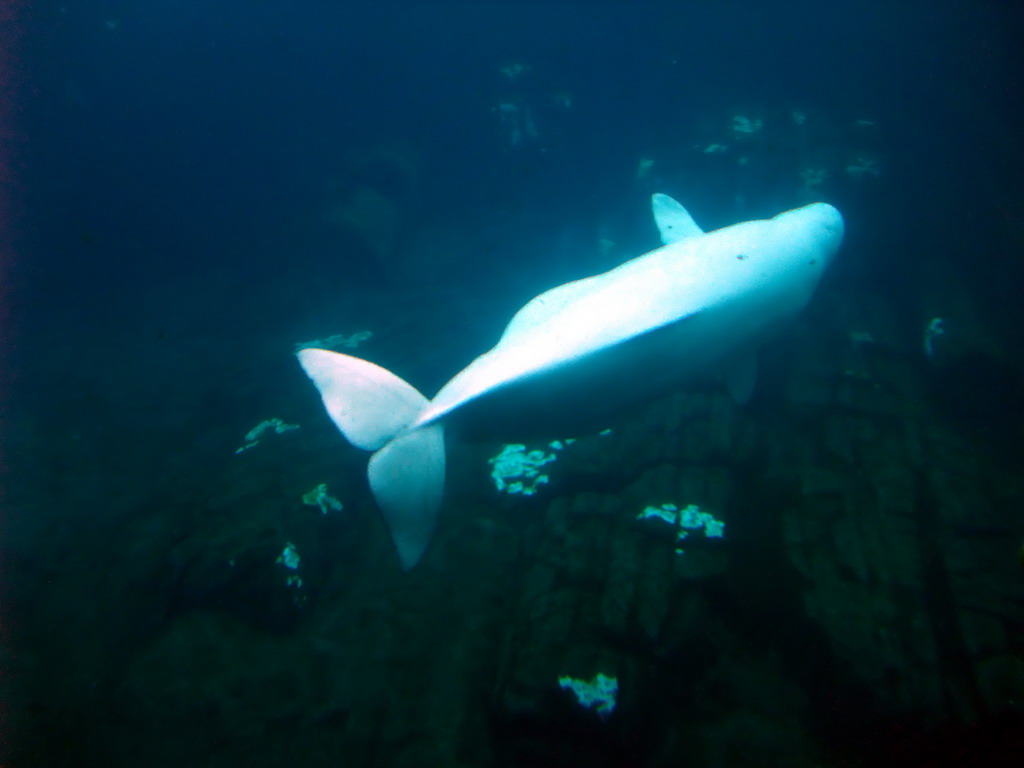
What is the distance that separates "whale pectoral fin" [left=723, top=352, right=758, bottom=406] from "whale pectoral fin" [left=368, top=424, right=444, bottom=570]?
10.0ft

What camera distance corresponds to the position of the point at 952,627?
4.09 metres

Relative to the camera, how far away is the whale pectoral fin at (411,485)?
11.0 feet

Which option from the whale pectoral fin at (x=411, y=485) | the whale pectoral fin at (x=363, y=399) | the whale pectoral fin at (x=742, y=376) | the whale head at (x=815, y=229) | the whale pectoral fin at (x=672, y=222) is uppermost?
the whale pectoral fin at (x=672, y=222)

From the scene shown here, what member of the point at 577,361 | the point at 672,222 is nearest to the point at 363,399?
the point at 577,361

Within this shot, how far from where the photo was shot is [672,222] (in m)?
5.49

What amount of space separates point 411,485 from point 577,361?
1431 millimetres

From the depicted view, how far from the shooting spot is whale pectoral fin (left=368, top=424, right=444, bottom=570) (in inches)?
132

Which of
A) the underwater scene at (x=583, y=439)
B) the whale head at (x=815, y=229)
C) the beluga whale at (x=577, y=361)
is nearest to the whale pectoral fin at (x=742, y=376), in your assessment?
the underwater scene at (x=583, y=439)

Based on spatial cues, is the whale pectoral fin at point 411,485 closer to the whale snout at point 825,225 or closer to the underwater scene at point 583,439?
the underwater scene at point 583,439

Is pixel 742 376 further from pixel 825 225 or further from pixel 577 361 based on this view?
pixel 577 361

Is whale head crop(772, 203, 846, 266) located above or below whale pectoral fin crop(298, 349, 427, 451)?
above

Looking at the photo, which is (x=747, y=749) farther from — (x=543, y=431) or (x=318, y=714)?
(x=318, y=714)

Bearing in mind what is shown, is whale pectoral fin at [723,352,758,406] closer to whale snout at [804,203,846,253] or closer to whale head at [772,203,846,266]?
whale head at [772,203,846,266]

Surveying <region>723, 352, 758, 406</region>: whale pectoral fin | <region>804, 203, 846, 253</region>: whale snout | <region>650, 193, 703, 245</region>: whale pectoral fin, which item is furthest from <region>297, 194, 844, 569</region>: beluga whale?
<region>650, 193, 703, 245</region>: whale pectoral fin
